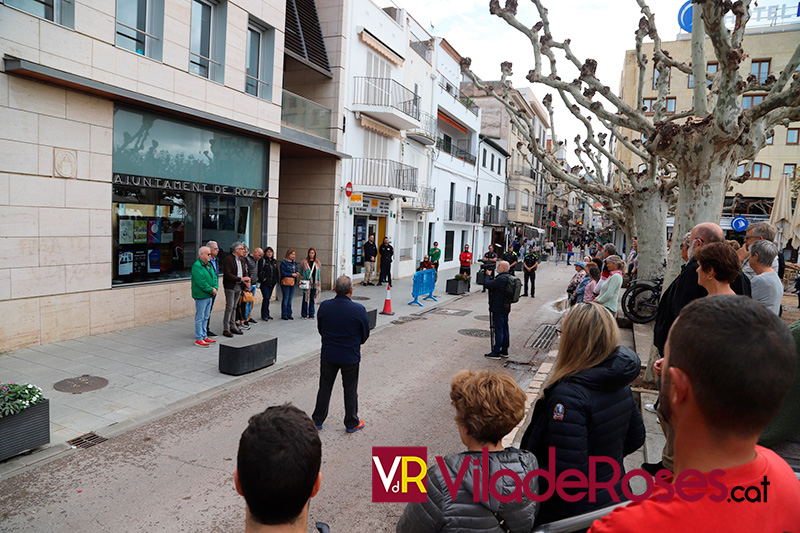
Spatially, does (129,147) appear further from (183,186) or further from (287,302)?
(287,302)

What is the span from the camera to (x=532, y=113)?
171 feet

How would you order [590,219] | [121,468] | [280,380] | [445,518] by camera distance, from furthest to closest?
[590,219]
[280,380]
[121,468]
[445,518]

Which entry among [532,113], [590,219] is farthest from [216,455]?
[590,219]

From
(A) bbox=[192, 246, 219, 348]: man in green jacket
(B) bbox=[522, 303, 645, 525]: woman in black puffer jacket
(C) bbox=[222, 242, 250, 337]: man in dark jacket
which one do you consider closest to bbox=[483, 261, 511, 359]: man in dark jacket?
(C) bbox=[222, 242, 250, 337]: man in dark jacket

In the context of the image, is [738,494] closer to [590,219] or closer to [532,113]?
[532,113]

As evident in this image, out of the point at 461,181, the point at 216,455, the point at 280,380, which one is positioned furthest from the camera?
the point at 461,181

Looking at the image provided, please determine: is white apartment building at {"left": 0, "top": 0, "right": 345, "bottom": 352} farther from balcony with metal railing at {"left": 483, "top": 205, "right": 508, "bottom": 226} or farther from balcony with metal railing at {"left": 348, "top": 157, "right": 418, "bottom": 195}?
balcony with metal railing at {"left": 483, "top": 205, "right": 508, "bottom": 226}

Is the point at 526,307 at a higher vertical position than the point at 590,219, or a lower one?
lower

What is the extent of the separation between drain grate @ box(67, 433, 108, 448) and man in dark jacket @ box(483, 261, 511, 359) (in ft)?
21.7

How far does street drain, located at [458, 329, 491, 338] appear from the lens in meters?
11.9

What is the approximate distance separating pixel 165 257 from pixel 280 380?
536 centimetres

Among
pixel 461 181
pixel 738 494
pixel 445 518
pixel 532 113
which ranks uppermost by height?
pixel 532 113

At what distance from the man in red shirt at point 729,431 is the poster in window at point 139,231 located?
11.4 m

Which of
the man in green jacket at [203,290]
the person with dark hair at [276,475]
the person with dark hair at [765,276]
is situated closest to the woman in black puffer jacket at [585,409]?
the person with dark hair at [276,475]
